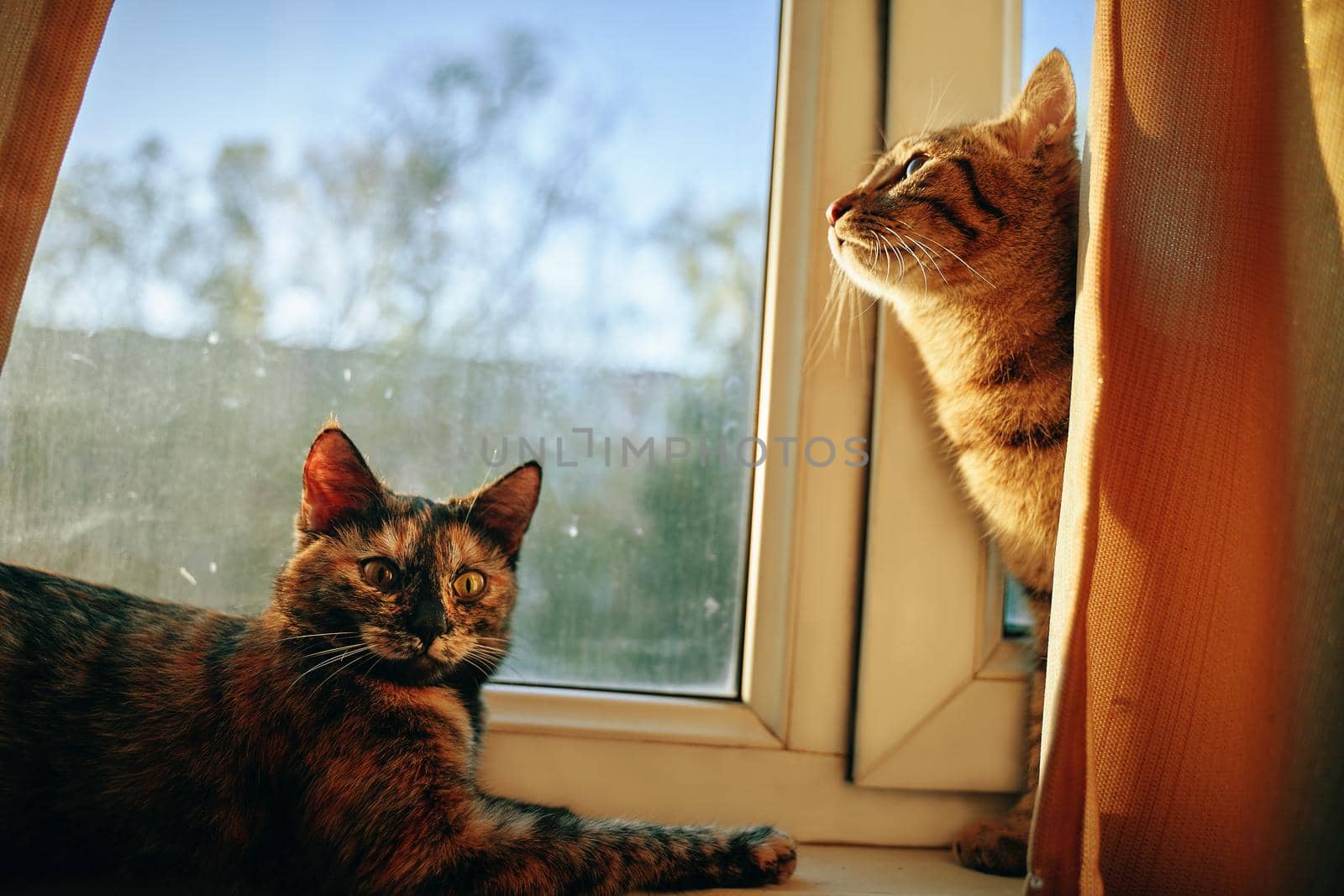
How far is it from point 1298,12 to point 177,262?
1.28m

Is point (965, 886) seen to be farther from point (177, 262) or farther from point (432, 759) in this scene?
point (177, 262)

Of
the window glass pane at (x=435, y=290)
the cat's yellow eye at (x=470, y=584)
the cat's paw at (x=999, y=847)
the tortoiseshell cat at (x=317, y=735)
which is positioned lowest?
the cat's paw at (x=999, y=847)

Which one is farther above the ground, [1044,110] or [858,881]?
[1044,110]

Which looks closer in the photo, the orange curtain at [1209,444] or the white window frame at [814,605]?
the orange curtain at [1209,444]

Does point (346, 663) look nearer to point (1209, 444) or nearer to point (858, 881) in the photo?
point (858, 881)

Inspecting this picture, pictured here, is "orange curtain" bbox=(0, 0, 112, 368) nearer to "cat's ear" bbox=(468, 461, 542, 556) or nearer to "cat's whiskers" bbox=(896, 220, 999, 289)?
"cat's ear" bbox=(468, 461, 542, 556)

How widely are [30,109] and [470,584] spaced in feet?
1.94

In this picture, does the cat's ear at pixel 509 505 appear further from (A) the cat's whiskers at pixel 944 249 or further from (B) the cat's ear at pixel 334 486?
(A) the cat's whiskers at pixel 944 249

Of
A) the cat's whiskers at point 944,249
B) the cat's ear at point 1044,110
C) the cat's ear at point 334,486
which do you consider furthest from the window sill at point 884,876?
the cat's ear at point 1044,110

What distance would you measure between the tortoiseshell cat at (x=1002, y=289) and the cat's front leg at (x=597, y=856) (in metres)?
0.32

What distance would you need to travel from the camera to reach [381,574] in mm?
856

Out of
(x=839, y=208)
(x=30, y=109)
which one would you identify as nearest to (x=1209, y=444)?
(x=839, y=208)

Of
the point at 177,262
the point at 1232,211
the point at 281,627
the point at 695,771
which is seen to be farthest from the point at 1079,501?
the point at 177,262

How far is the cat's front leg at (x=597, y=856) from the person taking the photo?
29.5 inches
